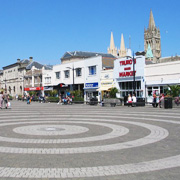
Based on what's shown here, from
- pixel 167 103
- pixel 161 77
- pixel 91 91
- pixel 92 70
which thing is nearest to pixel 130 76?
pixel 161 77

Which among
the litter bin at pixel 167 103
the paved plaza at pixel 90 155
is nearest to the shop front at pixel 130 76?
the litter bin at pixel 167 103

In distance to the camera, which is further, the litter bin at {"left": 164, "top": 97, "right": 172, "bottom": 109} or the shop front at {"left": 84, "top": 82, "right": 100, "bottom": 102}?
the shop front at {"left": 84, "top": 82, "right": 100, "bottom": 102}

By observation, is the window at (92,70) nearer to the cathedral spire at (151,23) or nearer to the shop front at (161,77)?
the shop front at (161,77)

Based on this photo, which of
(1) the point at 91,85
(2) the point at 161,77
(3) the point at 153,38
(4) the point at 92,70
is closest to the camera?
(2) the point at 161,77

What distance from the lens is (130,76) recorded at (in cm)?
4259

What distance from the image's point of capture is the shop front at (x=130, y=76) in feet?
133

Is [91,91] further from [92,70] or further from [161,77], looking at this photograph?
[161,77]

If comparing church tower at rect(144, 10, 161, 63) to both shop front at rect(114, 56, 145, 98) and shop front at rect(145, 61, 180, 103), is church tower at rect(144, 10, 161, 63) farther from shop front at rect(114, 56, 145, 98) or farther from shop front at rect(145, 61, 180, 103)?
shop front at rect(145, 61, 180, 103)

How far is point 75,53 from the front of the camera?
72500 millimetres

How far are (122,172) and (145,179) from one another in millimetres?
607

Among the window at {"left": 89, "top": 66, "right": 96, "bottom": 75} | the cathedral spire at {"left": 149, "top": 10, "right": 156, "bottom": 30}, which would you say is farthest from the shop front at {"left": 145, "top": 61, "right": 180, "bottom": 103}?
the cathedral spire at {"left": 149, "top": 10, "right": 156, "bottom": 30}

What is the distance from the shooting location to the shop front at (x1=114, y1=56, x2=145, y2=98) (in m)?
40.5

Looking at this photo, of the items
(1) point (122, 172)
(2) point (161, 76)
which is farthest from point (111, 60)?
(1) point (122, 172)

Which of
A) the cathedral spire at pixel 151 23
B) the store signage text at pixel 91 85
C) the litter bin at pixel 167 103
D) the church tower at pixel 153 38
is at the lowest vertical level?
the litter bin at pixel 167 103
